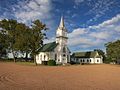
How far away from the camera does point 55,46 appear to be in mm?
66750

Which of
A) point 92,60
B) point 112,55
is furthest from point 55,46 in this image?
point 92,60

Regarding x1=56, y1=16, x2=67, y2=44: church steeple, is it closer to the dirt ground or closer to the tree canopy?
the tree canopy

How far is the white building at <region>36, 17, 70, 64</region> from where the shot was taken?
65.6 meters

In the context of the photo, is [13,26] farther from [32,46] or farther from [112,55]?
[112,55]

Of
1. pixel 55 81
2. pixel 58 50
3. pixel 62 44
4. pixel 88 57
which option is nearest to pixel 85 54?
pixel 88 57

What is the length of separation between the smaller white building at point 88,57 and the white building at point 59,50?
24.0 meters

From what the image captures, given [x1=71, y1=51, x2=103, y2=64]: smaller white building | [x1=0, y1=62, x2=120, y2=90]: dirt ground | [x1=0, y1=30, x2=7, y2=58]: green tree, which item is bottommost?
[x1=0, y1=62, x2=120, y2=90]: dirt ground

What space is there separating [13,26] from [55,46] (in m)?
16.8

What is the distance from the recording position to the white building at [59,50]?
65.6 meters

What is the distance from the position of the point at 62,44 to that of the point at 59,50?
8.91ft

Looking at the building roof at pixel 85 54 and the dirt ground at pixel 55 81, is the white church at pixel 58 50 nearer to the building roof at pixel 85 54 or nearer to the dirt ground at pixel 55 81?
the building roof at pixel 85 54

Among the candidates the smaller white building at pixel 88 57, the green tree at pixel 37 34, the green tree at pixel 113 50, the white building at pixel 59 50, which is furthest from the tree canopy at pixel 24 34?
the smaller white building at pixel 88 57

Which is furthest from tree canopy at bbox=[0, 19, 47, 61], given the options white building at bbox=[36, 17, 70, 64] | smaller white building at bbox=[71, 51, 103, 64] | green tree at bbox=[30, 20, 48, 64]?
smaller white building at bbox=[71, 51, 103, 64]

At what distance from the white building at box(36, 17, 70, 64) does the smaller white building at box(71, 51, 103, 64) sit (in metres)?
24.0
